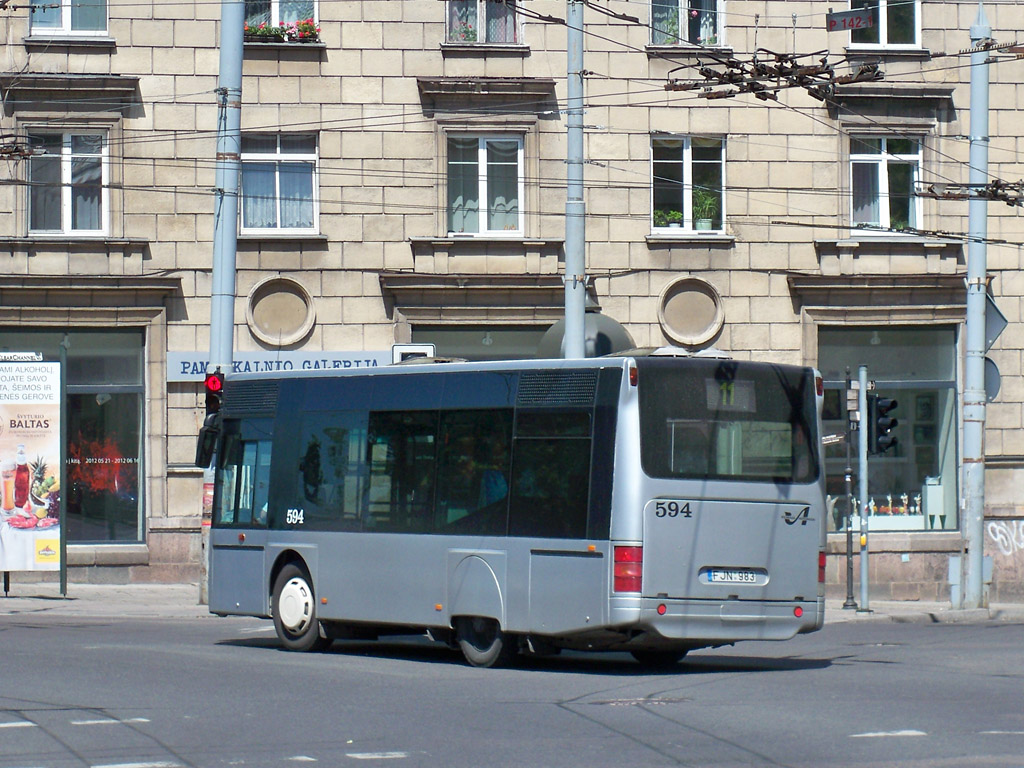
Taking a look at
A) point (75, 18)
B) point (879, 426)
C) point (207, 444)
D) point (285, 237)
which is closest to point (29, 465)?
point (285, 237)

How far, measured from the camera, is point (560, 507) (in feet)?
44.7

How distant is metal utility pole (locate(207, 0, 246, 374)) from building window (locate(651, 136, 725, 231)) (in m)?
7.82

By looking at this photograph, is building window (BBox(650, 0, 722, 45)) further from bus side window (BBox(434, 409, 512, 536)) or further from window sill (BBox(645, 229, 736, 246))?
bus side window (BBox(434, 409, 512, 536))

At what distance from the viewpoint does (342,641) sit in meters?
17.8

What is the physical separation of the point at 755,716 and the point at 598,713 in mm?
1005

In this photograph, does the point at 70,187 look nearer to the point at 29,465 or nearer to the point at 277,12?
the point at 277,12

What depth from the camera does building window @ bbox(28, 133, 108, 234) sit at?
2494 centimetres

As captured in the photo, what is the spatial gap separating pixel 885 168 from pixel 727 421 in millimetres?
13635

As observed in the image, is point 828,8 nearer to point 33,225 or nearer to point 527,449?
point 33,225

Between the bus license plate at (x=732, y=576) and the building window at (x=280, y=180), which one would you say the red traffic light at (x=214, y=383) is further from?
the bus license plate at (x=732, y=576)

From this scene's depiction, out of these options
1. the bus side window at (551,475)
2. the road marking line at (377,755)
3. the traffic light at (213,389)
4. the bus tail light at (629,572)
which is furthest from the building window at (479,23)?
the road marking line at (377,755)

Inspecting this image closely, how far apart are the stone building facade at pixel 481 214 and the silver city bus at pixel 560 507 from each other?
9.65 m

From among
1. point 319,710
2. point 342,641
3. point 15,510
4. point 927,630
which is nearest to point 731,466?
point 319,710

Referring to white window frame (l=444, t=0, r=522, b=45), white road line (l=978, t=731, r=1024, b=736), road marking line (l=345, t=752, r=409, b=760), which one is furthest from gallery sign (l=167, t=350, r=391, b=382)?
road marking line (l=345, t=752, r=409, b=760)
